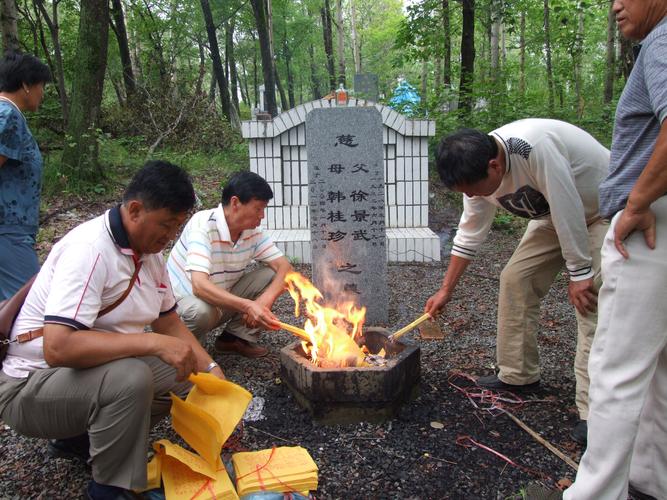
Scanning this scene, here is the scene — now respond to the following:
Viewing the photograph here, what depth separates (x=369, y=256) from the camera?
17.3 feet

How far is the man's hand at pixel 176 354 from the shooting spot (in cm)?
228

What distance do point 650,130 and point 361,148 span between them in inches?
131

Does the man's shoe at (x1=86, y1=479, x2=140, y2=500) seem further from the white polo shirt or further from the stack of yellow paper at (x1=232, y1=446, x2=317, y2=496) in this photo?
the white polo shirt

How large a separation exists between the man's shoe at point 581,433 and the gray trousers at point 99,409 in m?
2.41

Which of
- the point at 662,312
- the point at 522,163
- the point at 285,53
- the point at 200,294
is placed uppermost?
the point at 285,53

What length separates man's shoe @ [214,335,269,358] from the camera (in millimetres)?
4332

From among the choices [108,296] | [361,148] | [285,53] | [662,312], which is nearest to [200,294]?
[108,296]

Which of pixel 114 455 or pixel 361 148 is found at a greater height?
pixel 361 148

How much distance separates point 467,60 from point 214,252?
991 centimetres

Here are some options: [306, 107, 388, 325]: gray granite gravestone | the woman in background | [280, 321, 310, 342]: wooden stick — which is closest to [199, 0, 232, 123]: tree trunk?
[306, 107, 388, 325]: gray granite gravestone

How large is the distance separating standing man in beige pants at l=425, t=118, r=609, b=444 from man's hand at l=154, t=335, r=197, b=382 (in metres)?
1.70

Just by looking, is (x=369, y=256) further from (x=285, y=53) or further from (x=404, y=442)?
(x=285, y=53)

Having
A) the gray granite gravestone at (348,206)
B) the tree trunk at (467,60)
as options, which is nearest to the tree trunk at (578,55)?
the tree trunk at (467,60)

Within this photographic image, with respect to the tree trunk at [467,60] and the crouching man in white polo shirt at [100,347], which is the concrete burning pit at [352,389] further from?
the tree trunk at [467,60]
